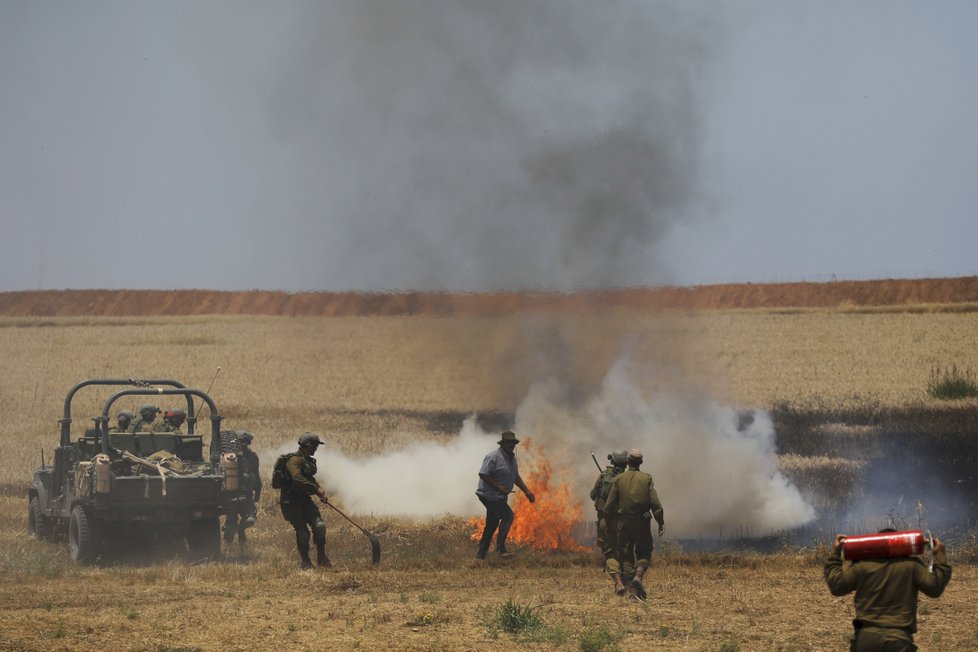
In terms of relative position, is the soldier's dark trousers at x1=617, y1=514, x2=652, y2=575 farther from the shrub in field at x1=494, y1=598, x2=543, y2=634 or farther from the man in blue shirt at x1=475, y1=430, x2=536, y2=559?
the man in blue shirt at x1=475, y1=430, x2=536, y2=559

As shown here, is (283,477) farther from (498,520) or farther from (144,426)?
(144,426)

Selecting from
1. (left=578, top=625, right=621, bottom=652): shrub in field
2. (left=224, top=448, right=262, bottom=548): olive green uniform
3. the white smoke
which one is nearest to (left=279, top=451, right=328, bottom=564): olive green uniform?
(left=224, top=448, right=262, bottom=548): olive green uniform

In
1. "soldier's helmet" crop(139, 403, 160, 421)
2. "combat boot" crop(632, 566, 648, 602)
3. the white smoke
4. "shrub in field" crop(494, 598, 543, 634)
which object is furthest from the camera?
the white smoke

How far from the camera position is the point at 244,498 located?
65.9ft

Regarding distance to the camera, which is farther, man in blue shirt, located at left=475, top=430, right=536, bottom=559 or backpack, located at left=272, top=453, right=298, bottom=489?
man in blue shirt, located at left=475, top=430, right=536, bottom=559

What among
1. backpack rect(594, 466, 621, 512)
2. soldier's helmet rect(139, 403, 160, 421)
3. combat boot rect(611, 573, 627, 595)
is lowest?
combat boot rect(611, 573, 627, 595)

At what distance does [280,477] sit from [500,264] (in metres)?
13.2

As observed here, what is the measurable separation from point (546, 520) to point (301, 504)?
4.58m

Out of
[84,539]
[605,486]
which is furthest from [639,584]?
[84,539]

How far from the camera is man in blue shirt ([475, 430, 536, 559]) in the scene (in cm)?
1862

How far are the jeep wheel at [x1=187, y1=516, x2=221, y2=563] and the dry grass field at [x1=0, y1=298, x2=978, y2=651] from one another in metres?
0.39

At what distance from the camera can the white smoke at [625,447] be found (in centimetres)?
2377

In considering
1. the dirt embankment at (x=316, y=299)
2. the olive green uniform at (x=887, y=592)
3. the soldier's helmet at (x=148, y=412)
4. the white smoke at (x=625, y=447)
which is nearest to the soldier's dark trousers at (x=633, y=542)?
the olive green uniform at (x=887, y=592)

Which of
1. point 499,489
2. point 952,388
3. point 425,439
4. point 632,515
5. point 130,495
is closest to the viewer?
point 632,515
